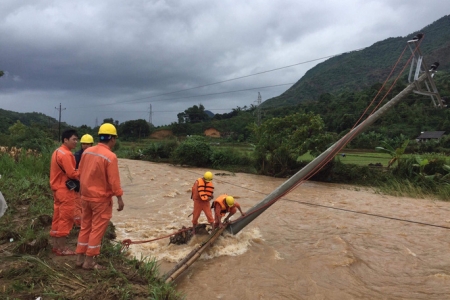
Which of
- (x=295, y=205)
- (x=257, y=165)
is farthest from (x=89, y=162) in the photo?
(x=257, y=165)

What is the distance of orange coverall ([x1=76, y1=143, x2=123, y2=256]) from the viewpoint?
3.93 meters

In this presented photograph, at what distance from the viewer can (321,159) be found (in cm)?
636

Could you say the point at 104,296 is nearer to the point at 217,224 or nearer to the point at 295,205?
the point at 217,224

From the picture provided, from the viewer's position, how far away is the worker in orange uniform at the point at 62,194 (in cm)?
463

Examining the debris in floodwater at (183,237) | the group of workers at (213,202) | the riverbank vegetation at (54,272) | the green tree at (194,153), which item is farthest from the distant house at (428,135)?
the riverbank vegetation at (54,272)

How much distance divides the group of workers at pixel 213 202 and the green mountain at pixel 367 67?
92.8 metres

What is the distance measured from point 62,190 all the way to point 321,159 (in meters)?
4.41

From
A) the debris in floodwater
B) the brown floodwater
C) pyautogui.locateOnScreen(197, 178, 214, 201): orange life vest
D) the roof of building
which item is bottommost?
the brown floodwater

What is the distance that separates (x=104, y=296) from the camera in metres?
3.34

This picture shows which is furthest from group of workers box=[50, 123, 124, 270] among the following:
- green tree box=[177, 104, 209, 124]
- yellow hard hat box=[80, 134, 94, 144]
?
green tree box=[177, 104, 209, 124]

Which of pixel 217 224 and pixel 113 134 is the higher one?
pixel 113 134

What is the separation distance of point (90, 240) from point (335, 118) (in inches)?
1797

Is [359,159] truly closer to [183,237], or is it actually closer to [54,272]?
[183,237]

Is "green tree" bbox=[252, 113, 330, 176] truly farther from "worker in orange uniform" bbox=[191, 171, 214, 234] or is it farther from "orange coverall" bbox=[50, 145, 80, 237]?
"orange coverall" bbox=[50, 145, 80, 237]
